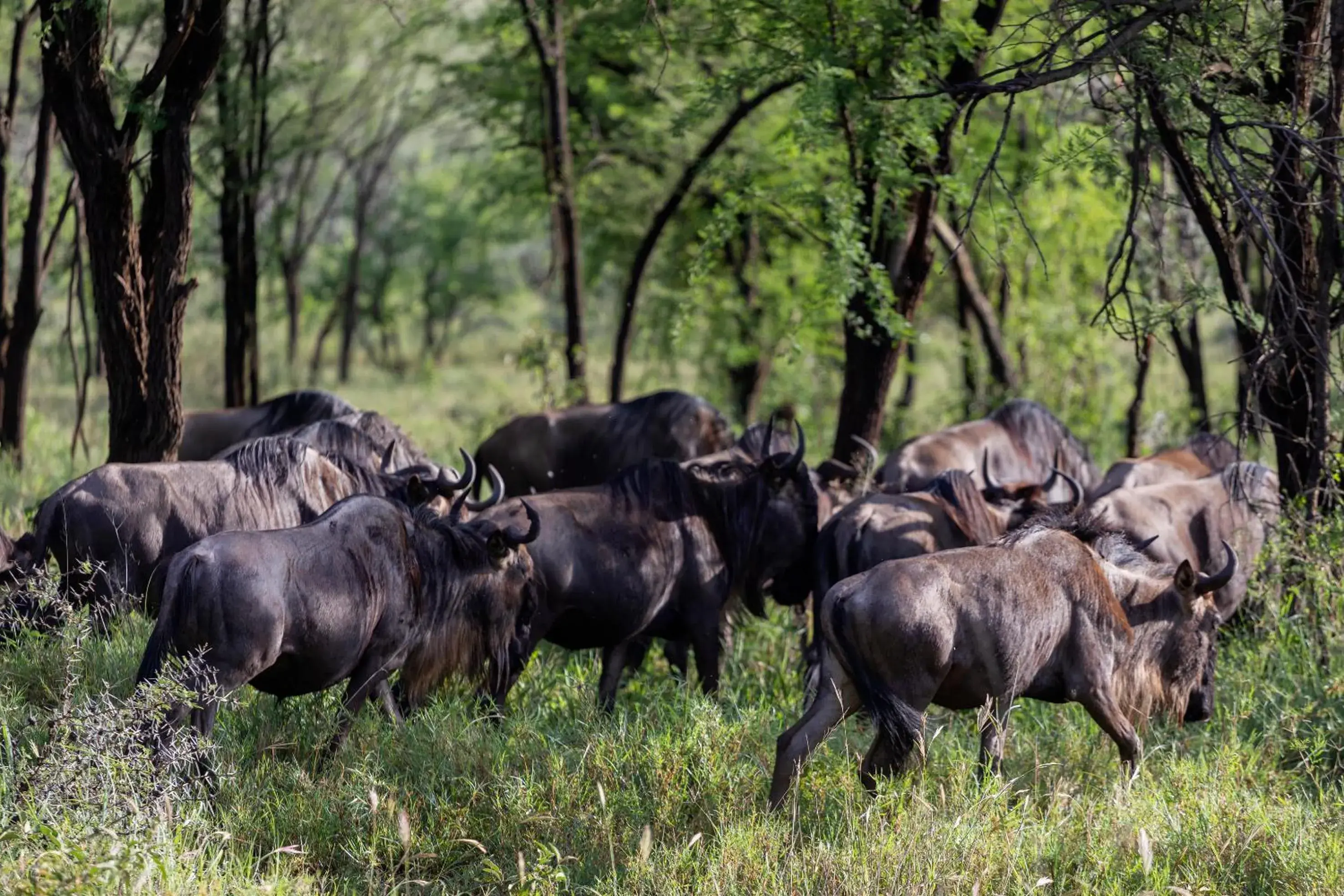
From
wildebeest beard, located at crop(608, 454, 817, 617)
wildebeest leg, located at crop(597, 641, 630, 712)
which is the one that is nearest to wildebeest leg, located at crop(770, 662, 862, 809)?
wildebeest leg, located at crop(597, 641, 630, 712)

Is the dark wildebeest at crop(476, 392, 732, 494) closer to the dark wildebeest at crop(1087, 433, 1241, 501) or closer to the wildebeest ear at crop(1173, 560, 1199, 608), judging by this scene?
the dark wildebeest at crop(1087, 433, 1241, 501)

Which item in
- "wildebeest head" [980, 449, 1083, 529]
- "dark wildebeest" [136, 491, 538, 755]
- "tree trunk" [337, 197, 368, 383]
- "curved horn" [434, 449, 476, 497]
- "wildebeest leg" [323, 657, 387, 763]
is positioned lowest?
"wildebeest leg" [323, 657, 387, 763]

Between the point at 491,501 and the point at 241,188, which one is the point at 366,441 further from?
the point at 241,188

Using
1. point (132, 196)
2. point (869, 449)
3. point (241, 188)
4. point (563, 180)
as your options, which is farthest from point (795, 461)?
point (241, 188)

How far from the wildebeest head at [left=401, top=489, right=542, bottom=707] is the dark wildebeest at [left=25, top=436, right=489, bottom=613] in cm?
66

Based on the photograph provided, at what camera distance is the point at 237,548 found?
5.36 m

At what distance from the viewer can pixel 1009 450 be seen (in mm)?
10125

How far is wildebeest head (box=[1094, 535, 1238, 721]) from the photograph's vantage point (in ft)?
20.7

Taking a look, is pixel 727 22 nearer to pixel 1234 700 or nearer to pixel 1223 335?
pixel 1234 700

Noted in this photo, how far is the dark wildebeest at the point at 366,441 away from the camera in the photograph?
838cm

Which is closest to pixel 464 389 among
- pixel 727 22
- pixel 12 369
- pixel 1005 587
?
pixel 12 369

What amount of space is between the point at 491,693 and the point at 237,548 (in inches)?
66.4

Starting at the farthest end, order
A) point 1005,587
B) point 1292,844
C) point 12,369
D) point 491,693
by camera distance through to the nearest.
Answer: point 12,369, point 491,693, point 1005,587, point 1292,844

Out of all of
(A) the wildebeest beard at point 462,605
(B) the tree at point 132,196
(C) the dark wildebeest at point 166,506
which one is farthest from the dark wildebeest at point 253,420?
(A) the wildebeest beard at point 462,605
